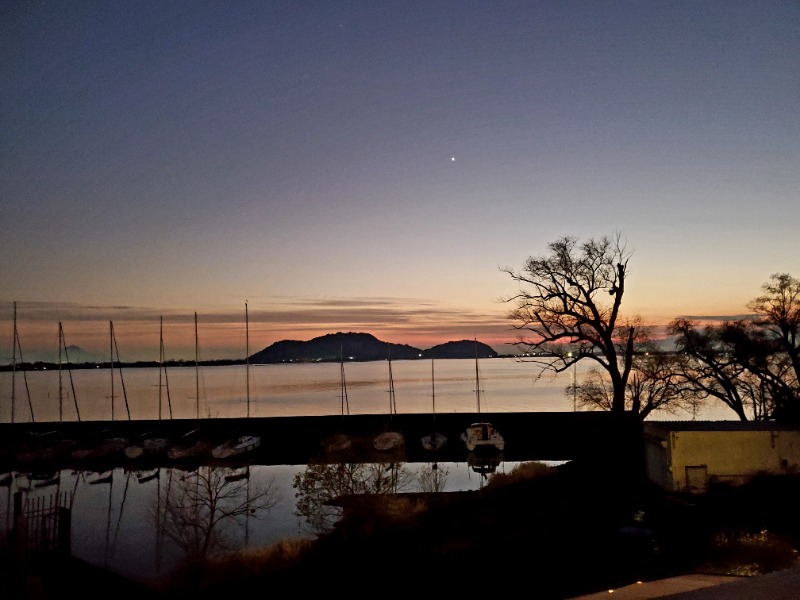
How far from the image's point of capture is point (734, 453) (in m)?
19.3

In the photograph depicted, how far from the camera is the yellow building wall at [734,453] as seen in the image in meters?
19.2

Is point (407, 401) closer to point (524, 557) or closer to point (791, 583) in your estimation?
point (524, 557)

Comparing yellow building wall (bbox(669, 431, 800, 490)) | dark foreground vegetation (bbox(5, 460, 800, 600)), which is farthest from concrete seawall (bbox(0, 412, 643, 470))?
yellow building wall (bbox(669, 431, 800, 490))

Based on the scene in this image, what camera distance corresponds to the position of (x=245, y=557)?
65.1 feet

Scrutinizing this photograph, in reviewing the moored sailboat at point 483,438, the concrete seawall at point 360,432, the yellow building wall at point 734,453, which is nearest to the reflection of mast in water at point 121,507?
the concrete seawall at point 360,432

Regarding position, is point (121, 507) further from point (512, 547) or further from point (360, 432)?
point (512, 547)

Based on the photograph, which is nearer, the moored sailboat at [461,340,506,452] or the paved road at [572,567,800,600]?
the paved road at [572,567,800,600]

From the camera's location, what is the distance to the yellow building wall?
19234mm

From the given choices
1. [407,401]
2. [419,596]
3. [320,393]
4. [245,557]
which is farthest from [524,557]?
[320,393]

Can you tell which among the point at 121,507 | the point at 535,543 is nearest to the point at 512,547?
the point at 535,543

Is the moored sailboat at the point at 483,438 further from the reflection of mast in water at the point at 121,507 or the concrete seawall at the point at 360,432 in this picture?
the reflection of mast in water at the point at 121,507

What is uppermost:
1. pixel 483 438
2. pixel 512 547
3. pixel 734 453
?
pixel 734 453

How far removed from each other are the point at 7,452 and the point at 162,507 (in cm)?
1563

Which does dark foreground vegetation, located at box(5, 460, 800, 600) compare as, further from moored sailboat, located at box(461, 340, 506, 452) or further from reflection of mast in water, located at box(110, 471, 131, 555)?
moored sailboat, located at box(461, 340, 506, 452)
